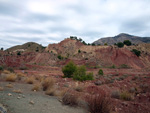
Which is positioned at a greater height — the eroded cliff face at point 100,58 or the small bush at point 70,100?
the eroded cliff face at point 100,58

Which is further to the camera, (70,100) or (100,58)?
(100,58)

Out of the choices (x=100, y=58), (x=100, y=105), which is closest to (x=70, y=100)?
(x=100, y=105)

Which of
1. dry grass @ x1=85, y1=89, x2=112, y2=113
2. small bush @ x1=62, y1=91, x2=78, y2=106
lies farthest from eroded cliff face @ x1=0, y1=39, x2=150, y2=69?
dry grass @ x1=85, y1=89, x2=112, y2=113

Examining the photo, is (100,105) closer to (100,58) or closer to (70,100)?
(70,100)

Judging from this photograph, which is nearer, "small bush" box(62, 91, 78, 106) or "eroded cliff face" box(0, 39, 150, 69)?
"small bush" box(62, 91, 78, 106)

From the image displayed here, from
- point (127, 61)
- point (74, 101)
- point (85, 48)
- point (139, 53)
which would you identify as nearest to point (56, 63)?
point (85, 48)

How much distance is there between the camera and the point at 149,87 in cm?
1270

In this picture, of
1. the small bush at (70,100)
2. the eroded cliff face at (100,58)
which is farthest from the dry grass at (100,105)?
the eroded cliff face at (100,58)

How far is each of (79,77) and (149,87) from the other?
28.4 ft

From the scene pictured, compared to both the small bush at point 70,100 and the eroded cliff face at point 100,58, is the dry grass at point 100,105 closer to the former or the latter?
the small bush at point 70,100

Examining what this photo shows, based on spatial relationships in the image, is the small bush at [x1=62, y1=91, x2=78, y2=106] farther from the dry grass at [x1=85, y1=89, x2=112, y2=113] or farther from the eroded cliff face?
the eroded cliff face


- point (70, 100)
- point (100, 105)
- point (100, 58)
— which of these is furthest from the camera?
point (100, 58)

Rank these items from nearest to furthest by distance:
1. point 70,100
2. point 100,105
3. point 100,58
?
point 100,105 → point 70,100 → point 100,58

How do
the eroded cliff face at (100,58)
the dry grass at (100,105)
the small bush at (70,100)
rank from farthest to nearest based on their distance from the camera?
the eroded cliff face at (100,58) < the small bush at (70,100) < the dry grass at (100,105)
